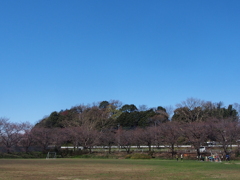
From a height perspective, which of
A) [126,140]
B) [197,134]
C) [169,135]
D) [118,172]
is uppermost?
[197,134]

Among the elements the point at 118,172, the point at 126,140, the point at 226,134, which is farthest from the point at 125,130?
the point at 118,172

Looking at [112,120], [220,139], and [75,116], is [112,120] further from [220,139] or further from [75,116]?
[220,139]

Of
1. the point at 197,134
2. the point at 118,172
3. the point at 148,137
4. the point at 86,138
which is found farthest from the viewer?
the point at 86,138

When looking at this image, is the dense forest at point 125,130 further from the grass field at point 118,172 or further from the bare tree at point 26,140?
the grass field at point 118,172

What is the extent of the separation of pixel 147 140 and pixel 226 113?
39.2 m

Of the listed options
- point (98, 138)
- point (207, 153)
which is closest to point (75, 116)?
point (98, 138)

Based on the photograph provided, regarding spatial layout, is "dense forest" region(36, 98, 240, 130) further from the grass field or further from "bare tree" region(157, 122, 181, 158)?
the grass field

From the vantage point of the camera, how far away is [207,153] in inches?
2042

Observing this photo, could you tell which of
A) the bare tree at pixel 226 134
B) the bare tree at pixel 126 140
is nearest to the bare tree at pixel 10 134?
the bare tree at pixel 126 140

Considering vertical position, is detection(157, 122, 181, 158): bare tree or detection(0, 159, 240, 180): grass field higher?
detection(157, 122, 181, 158): bare tree

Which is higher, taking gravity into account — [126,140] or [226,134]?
[226,134]

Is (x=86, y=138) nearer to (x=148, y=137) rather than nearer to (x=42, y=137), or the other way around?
(x=42, y=137)

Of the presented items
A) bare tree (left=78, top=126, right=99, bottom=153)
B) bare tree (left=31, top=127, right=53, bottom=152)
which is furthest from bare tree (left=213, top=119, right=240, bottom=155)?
bare tree (left=31, top=127, right=53, bottom=152)

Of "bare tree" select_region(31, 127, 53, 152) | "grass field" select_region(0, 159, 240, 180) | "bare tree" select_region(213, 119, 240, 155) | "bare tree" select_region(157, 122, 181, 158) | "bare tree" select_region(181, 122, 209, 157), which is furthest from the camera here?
"bare tree" select_region(31, 127, 53, 152)
